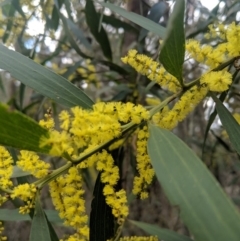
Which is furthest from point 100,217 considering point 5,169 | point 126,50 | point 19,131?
point 126,50

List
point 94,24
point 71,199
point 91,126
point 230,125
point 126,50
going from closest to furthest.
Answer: point 91,126 → point 71,199 → point 230,125 → point 94,24 → point 126,50

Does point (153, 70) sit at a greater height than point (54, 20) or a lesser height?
lesser

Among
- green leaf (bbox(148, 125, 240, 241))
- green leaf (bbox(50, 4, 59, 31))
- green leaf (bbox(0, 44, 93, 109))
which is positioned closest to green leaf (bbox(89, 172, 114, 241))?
green leaf (bbox(0, 44, 93, 109))

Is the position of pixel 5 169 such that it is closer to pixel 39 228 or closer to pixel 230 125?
pixel 39 228

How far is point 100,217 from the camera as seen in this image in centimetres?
103

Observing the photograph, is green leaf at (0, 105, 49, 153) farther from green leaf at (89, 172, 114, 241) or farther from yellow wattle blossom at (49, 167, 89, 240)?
green leaf at (89, 172, 114, 241)

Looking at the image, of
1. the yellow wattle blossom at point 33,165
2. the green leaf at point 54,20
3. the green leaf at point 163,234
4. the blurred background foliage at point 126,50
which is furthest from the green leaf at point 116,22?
the yellow wattle blossom at point 33,165

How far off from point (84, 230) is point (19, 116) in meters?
0.32

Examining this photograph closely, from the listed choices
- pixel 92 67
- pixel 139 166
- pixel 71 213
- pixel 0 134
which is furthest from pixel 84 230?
pixel 92 67

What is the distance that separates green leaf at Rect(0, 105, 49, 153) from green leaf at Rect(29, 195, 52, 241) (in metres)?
0.18

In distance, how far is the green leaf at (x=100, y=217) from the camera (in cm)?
101

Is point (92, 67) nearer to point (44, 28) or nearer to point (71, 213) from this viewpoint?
point (44, 28)

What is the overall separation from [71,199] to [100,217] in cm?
15

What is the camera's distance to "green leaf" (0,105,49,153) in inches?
27.7
